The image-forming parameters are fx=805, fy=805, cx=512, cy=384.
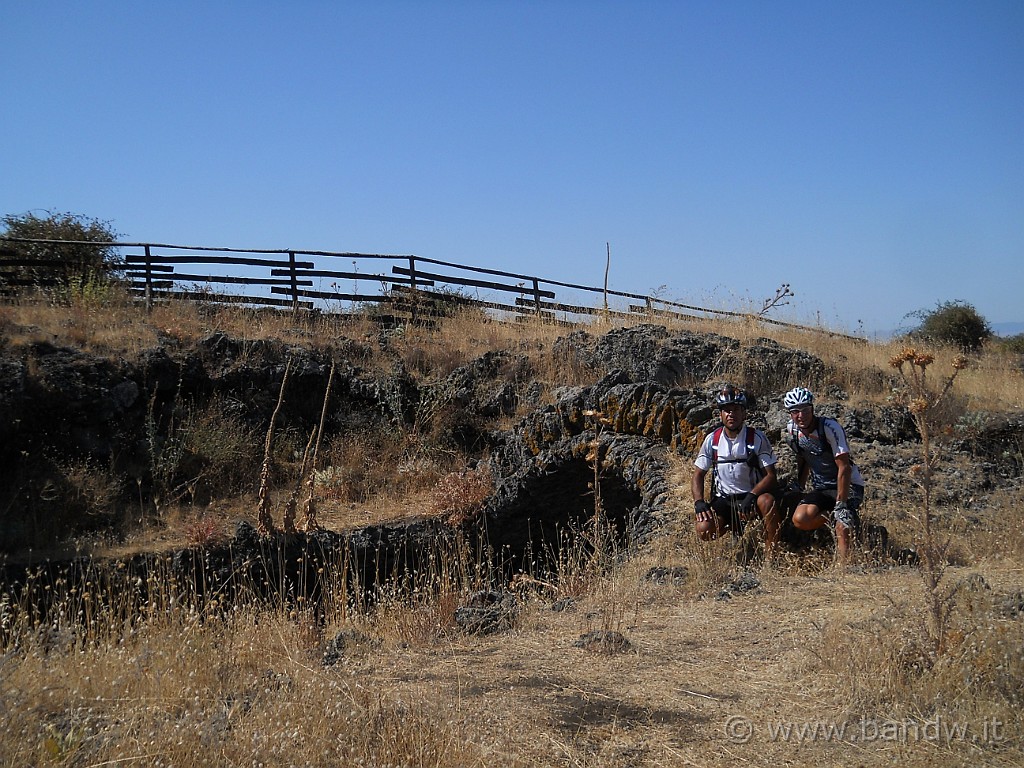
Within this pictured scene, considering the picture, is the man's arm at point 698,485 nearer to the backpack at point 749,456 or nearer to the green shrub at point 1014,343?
the backpack at point 749,456

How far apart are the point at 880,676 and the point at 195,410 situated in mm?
11105

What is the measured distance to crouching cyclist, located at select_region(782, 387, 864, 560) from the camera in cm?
679

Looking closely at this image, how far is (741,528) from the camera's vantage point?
7.55 m

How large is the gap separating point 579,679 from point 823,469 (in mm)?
3622

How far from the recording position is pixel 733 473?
7.56 metres

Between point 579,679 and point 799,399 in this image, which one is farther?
point 799,399

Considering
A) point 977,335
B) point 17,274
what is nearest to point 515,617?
point 17,274

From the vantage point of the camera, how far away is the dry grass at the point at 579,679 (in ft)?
11.2

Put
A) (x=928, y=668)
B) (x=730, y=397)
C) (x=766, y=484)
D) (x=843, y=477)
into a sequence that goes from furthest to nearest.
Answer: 1. (x=730, y=397)
2. (x=766, y=484)
3. (x=843, y=477)
4. (x=928, y=668)

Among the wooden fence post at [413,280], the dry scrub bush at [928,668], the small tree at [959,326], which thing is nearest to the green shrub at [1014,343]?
the small tree at [959,326]

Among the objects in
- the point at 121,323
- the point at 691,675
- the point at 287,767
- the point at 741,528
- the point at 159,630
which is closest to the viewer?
the point at 287,767

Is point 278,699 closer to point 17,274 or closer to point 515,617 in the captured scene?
point 515,617

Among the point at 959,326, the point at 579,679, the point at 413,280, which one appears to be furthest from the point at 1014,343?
the point at 579,679

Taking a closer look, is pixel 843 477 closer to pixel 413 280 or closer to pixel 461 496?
pixel 461 496
